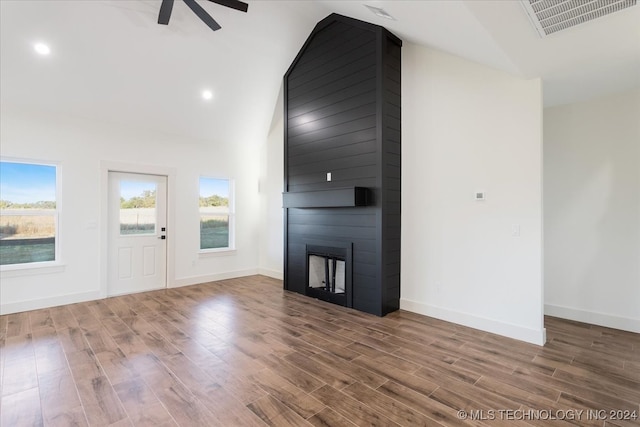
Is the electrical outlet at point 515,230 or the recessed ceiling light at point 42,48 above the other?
the recessed ceiling light at point 42,48

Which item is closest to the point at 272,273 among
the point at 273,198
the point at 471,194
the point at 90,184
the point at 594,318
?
the point at 273,198

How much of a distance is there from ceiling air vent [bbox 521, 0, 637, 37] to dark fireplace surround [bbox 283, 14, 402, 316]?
1920 millimetres

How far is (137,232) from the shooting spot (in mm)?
5363

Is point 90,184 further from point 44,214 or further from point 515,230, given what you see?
point 515,230

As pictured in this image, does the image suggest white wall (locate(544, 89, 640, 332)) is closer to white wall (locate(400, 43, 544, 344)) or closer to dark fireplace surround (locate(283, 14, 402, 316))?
white wall (locate(400, 43, 544, 344))

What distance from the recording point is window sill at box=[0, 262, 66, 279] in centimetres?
416

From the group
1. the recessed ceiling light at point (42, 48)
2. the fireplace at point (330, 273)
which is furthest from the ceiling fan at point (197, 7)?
the fireplace at point (330, 273)

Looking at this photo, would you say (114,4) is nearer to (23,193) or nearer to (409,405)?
(23,193)

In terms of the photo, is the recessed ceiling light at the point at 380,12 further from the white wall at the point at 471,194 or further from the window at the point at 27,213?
the window at the point at 27,213

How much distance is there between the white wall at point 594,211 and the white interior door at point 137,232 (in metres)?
5.93

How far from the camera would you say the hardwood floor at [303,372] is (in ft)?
6.80

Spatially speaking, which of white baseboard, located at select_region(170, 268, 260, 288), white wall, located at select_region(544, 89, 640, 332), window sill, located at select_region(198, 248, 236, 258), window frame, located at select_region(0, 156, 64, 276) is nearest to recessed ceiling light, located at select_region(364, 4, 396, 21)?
white wall, located at select_region(544, 89, 640, 332)

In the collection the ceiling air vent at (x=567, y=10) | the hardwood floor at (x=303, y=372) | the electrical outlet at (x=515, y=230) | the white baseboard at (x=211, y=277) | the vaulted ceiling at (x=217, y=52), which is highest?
the vaulted ceiling at (x=217, y=52)

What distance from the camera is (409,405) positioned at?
2.15 metres
